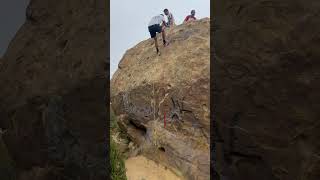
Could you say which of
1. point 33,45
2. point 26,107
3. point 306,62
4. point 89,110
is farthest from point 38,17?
point 306,62

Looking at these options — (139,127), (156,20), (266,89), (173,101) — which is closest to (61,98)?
(266,89)

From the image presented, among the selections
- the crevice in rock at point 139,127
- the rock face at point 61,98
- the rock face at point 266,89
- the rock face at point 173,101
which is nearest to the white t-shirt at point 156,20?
the rock face at point 173,101

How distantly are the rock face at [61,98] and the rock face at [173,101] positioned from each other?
6319mm

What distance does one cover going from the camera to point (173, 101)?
14977 mm

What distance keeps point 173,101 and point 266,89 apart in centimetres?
911

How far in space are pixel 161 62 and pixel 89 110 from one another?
9.10 m

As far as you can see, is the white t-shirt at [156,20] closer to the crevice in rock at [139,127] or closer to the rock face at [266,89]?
the crevice in rock at [139,127]

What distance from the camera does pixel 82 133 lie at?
7648 millimetres

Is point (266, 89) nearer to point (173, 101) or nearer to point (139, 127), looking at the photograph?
point (173, 101)

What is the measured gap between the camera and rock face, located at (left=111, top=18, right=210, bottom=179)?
45.5 feet

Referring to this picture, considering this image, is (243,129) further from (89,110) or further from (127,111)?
(127,111)

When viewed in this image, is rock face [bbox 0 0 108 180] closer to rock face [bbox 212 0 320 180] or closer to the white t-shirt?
rock face [bbox 212 0 320 180]

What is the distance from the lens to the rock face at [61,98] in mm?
Answer: 7641

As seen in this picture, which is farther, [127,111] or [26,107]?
[127,111]
